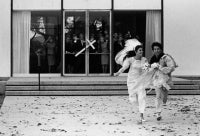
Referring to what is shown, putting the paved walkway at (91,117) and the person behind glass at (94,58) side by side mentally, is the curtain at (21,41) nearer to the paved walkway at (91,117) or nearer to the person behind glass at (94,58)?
the person behind glass at (94,58)

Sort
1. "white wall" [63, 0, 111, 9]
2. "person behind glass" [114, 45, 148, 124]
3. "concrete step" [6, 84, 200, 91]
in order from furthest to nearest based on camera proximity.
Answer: "white wall" [63, 0, 111, 9]
"concrete step" [6, 84, 200, 91]
"person behind glass" [114, 45, 148, 124]

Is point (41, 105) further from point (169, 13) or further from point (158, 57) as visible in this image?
point (169, 13)

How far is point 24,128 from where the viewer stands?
455 inches

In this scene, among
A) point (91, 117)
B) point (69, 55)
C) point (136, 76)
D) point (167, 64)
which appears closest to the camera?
point (136, 76)

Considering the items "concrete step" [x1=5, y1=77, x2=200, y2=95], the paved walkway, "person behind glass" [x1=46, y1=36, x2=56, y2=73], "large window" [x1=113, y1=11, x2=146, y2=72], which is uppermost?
"large window" [x1=113, y1=11, x2=146, y2=72]

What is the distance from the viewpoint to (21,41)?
74.9 feet

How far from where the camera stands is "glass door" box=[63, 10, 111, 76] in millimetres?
23000

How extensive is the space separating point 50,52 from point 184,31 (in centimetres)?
570

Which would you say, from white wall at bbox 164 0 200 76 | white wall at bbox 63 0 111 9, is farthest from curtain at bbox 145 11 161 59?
white wall at bbox 63 0 111 9

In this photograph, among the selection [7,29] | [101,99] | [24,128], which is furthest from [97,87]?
[24,128]

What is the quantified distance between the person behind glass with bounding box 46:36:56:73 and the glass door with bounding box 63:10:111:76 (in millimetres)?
507

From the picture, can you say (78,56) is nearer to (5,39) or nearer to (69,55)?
(69,55)

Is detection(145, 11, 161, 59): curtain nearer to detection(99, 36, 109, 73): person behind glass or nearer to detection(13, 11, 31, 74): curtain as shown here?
detection(99, 36, 109, 73): person behind glass

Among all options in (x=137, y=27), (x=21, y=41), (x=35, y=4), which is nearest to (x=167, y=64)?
(x=137, y=27)
